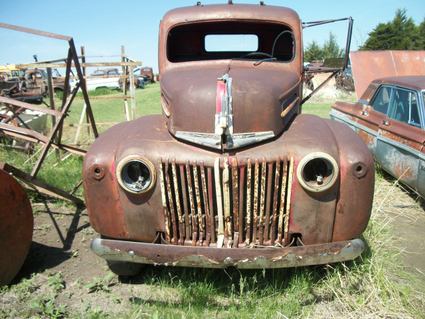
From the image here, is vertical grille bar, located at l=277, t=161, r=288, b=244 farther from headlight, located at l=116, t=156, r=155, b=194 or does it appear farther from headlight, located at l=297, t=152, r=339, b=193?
headlight, located at l=116, t=156, r=155, b=194

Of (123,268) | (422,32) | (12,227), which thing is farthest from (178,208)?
(422,32)

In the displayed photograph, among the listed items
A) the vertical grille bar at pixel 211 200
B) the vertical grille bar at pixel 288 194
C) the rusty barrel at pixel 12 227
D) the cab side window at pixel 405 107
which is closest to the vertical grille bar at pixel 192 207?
the vertical grille bar at pixel 211 200

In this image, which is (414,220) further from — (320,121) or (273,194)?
(273,194)

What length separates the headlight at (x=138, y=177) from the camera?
2463 mm

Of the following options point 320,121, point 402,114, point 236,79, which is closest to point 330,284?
point 320,121

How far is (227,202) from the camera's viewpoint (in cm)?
248

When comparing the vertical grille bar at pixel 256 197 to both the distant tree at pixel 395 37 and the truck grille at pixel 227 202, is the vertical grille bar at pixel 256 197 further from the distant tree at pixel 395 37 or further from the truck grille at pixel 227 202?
the distant tree at pixel 395 37

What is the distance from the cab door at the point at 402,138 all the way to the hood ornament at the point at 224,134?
9.04 ft

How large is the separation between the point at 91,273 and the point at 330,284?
1.89 m

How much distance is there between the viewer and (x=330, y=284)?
286 cm

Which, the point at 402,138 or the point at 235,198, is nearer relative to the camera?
the point at 235,198

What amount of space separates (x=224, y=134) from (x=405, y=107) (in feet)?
11.9

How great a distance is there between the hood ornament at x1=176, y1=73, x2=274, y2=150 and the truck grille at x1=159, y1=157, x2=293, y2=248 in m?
0.13

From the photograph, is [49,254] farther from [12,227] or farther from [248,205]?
[248,205]
